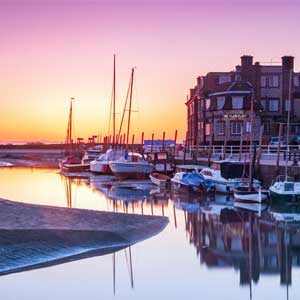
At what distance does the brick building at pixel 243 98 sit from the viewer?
78.6 m

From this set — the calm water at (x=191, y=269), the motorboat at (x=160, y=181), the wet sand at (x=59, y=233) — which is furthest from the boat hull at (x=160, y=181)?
the wet sand at (x=59, y=233)

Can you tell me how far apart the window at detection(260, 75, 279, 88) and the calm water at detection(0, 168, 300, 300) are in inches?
2079

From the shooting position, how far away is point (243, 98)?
7856 cm

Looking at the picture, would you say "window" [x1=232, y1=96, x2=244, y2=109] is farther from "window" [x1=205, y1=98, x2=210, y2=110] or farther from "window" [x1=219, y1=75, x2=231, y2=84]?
"window" [x1=219, y1=75, x2=231, y2=84]

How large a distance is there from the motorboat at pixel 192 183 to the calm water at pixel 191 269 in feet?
49.6

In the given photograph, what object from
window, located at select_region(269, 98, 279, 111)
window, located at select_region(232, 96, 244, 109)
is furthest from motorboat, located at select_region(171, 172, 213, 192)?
window, located at select_region(269, 98, 279, 111)

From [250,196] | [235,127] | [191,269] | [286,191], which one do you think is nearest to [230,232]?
[191,269]

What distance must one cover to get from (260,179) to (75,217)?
23.5 m

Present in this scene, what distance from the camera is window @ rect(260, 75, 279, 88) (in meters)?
84.3

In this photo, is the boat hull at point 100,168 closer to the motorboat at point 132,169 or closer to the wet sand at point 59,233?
the motorboat at point 132,169

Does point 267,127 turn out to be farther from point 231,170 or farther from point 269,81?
point 231,170

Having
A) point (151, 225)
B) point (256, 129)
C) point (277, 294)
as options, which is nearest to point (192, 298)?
point (277, 294)

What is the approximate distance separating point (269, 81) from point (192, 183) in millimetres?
39150

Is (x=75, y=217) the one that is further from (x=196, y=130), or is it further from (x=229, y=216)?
(x=196, y=130)
